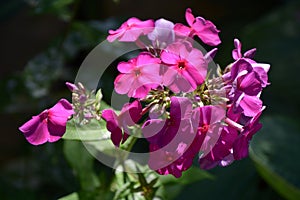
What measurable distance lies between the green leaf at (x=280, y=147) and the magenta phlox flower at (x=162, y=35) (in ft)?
2.66

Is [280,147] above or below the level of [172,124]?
below

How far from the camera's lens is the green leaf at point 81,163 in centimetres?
138

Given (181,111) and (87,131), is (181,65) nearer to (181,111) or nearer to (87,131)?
(181,111)

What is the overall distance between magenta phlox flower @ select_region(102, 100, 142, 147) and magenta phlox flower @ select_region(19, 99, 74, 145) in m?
0.07

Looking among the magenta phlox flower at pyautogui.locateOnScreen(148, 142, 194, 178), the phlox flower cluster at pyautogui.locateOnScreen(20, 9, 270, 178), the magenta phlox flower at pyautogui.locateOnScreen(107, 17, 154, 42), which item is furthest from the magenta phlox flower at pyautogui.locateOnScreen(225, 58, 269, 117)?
the magenta phlox flower at pyautogui.locateOnScreen(107, 17, 154, 42)

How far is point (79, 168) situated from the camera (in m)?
1.41

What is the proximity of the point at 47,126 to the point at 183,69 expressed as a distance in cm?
25

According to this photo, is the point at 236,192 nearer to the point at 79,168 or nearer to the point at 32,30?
the point at 79,168

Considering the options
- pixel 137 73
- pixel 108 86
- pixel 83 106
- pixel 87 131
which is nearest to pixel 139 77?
pixel 137 73

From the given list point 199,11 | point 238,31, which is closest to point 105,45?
point 238,31

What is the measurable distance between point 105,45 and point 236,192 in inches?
27.6

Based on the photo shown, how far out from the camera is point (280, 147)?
2.00 meters

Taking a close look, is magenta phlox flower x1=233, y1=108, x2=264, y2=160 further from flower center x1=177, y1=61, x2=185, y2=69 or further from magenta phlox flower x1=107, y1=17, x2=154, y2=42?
magenta phlox flower x1=107, y1=17, x2=154, y2=42

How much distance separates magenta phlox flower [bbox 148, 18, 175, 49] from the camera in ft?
3.46
